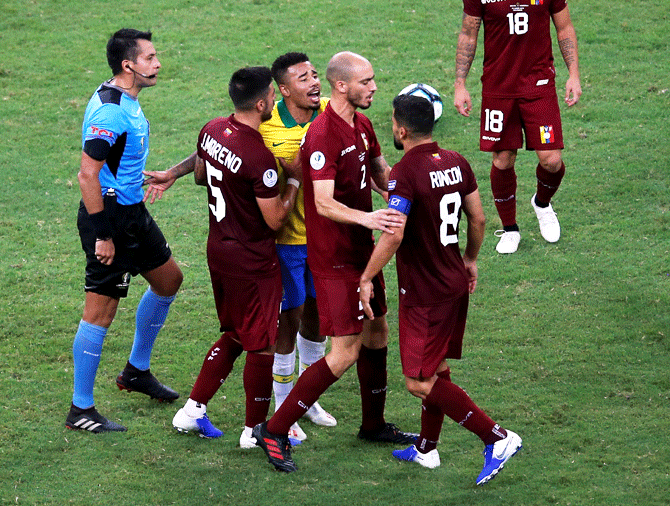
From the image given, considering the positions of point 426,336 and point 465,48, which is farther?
point 465,48

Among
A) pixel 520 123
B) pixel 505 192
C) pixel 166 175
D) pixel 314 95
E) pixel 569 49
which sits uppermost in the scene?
pixel 569 49

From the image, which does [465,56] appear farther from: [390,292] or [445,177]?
[445,177]

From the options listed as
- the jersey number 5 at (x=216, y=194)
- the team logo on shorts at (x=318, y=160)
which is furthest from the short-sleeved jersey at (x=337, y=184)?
the jersey number 5 at (x=216, y=194)

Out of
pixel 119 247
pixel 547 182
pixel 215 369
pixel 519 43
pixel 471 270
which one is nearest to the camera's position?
pixel 471 270

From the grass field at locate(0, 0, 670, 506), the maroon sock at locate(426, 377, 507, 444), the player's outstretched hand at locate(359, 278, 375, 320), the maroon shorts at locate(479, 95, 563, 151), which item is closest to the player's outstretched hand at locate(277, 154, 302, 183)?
the player's outstretched hand at locate(359, 278, 375, 320)

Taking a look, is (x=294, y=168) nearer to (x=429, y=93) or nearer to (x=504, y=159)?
(x=504, y=159)

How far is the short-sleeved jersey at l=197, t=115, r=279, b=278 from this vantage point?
5520mm

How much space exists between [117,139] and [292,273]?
1405mm

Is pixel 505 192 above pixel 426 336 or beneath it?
above

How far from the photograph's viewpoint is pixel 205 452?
585cm

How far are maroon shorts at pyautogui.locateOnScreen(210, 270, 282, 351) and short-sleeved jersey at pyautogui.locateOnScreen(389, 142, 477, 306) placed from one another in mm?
824

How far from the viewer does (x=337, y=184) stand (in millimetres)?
5523

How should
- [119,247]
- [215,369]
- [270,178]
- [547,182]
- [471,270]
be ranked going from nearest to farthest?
1. [270,178]
2. [471,270]
3. [215,369]
4. [119,247]
5. [547,182]

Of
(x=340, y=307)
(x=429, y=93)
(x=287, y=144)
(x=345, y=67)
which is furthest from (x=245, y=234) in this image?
(x=429, y=93)
